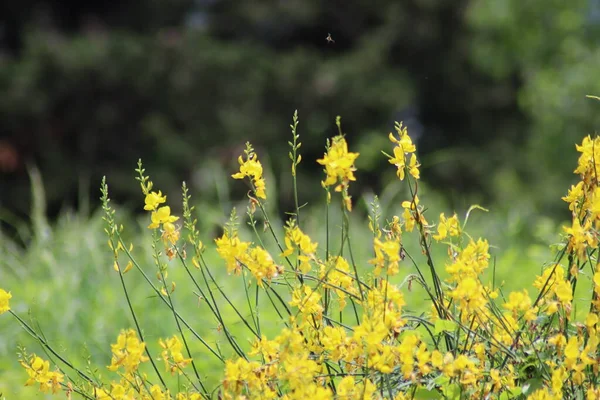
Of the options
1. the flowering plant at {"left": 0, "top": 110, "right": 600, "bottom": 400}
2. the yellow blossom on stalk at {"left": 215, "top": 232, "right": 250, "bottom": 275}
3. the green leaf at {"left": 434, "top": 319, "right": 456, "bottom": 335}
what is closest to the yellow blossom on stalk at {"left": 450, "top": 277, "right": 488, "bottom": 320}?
the flowering plant at {"left": 0, "top": 110, "right": 600, "bottom": 400}

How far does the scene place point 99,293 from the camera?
4.21m

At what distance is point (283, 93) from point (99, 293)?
9.73 meters

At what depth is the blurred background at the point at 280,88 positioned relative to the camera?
12.1m

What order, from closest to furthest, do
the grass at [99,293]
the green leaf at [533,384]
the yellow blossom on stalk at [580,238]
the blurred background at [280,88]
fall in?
the yellow blossom on stalk at [580,238] < the green leaf at [533,384] < the grass at [99,293] < the blurred background at [280,88]

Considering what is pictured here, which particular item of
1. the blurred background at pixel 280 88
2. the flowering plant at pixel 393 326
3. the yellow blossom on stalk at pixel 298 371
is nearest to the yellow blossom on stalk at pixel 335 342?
the flowering plant at pixel 393 326

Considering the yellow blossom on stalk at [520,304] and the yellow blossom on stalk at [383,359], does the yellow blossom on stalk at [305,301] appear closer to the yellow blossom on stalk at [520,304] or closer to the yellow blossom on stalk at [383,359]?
the yellow blossom on stalk at [383,359]

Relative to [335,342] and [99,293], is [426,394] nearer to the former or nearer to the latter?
[335,342]

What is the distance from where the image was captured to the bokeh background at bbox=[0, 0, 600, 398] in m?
12.0

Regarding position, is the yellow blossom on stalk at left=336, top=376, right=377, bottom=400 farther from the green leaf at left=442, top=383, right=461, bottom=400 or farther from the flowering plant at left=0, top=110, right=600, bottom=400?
the green leaf at left=442, top=383, right=461, bottom=400

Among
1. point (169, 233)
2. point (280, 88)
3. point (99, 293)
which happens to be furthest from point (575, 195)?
point (280, 88)

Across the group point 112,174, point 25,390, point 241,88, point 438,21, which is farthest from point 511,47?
point 25,390

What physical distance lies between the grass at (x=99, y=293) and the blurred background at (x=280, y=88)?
18.2 feet

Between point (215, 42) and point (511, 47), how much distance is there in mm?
5225

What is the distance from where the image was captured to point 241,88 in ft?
43.0
